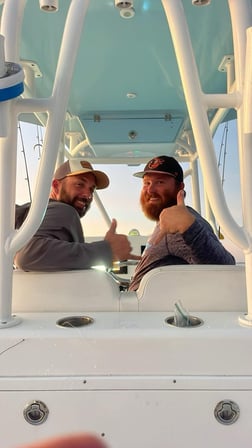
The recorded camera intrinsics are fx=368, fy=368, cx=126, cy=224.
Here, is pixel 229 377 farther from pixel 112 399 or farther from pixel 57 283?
pixel 57 283

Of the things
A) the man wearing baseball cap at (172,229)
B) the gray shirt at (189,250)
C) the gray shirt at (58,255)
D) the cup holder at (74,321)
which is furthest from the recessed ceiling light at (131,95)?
the cup holder at (74,321)

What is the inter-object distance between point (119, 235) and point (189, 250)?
288 mm

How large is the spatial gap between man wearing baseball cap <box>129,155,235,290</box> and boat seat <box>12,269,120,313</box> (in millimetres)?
253

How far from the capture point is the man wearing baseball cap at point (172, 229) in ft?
3.68

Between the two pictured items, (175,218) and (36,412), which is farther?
(175,218)

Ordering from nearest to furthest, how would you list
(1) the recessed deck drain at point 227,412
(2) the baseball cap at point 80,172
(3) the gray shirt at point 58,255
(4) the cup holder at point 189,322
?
(1) the recessed deck drain at point 227,412
(4) the cup holder at point 189,322
(3) the gray shirt at point 58,255
(2) the baseball cap at point 80,172

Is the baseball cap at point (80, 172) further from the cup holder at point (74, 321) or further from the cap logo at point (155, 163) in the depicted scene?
the cup holder at point (74, 321)

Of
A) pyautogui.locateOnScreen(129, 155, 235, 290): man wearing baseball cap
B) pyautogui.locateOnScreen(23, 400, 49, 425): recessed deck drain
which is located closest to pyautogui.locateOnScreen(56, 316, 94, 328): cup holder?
pyautogui.locateOnScreen(23, 400, 49, 425): recessed deck drain

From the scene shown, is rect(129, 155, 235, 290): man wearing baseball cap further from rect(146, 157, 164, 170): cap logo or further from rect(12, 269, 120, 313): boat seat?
rect(12, 269, 120, 313): boat seat

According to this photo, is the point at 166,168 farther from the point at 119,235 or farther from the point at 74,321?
the point at 74,321

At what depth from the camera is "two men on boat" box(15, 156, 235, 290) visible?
114cm

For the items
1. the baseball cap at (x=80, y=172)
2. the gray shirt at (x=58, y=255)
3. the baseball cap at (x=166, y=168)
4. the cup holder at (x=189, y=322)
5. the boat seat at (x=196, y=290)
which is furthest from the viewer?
the baseball cap at (x=80, y=172)

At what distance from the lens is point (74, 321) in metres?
0.95

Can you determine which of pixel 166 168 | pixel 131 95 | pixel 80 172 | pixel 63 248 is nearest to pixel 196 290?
pixel 63 248
